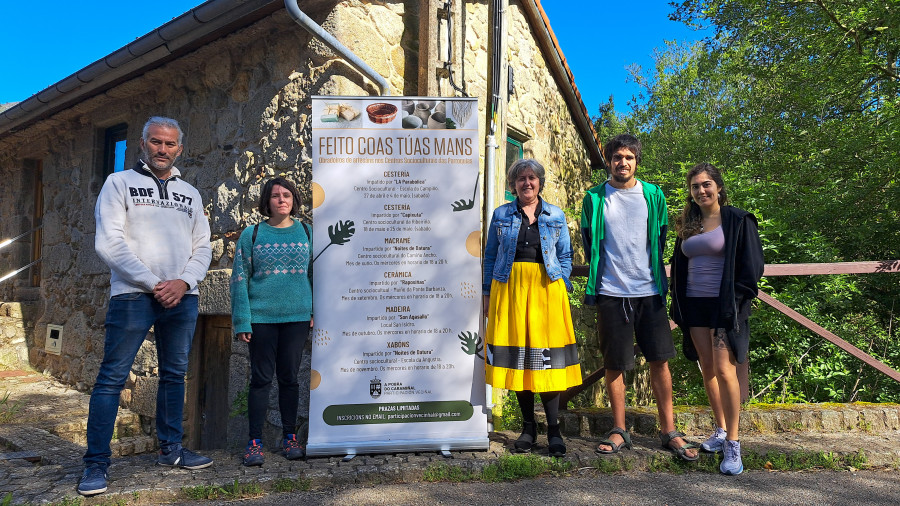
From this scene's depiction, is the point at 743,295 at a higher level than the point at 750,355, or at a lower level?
higher

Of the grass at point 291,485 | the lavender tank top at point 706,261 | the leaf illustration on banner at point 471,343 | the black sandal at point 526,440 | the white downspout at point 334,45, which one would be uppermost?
the white downspout at point 334,45

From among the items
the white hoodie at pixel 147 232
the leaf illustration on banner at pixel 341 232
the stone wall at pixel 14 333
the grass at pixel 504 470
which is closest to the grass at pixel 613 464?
the grass at pixel 504 470

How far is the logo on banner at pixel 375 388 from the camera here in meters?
3.16

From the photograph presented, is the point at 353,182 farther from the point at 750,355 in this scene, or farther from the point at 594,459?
the point at 750,355

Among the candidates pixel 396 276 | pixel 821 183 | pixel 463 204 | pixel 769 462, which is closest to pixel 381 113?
pixel 463 204

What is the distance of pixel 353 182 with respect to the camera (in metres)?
3.21

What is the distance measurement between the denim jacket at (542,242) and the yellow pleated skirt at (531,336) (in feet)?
0.17

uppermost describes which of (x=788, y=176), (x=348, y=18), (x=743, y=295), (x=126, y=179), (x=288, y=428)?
(x=348, y=18)

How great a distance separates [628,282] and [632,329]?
270 mm

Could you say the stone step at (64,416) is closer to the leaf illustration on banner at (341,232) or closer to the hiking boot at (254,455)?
the hiking boot at (254,455)

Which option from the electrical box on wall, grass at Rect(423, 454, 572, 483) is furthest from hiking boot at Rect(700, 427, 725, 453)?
the electrical box on wall

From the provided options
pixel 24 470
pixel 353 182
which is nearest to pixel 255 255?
pixel 353 182

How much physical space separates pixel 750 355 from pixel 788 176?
3.40 metres

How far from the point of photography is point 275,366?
308cm
